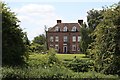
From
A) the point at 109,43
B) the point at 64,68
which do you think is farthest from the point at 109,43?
the point at 64,68

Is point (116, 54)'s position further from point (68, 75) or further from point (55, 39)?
point (55, 39)

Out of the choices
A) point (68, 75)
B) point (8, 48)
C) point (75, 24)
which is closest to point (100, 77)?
point (68, 75)

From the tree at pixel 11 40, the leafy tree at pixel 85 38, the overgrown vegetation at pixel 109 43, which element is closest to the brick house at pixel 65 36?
the leafy tree at pixel 85 38

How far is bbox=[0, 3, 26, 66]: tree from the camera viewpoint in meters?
17.4

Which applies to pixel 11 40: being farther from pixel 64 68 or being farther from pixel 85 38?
pixel 85 38

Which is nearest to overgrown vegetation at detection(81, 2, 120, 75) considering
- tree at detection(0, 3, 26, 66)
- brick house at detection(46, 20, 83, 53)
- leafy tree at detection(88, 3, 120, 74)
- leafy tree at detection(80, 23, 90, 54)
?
leafy tree at detection(88, 3, 120, 74)

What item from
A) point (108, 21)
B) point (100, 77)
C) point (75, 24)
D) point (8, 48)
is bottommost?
point (100, 77)

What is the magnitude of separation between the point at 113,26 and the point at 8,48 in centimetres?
584

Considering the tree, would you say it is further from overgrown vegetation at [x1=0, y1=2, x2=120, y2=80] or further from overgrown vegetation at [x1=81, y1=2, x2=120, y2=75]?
overgrown vegetation at [x1=81, y1=2, x2=120, y2=75]

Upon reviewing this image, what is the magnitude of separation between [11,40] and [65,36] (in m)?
68.5

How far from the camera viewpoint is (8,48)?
17.4 m

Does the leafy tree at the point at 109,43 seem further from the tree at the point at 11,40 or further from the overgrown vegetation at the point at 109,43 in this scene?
the tree at the point at 11,40

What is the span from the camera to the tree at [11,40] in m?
17.4

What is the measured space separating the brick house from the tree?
6541cm
